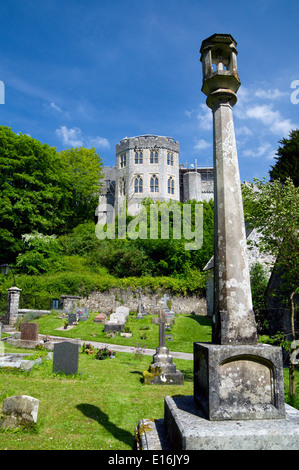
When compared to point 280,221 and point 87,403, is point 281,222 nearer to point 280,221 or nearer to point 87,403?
point 280,221

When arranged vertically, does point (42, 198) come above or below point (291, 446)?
above

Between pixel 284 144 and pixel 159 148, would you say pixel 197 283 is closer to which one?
pixel 284 144

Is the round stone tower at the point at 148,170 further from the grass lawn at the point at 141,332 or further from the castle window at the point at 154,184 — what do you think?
the grass lawn at the point at 141,332

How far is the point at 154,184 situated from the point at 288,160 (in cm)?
1994

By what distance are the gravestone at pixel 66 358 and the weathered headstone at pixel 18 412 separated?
4096 millimetres

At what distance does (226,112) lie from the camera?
4.01 metres

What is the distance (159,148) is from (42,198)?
Result: 67.2 feet

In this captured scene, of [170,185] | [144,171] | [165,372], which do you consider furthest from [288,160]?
[165,372]

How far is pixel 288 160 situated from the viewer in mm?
29922

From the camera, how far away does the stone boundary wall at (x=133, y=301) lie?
28422mm

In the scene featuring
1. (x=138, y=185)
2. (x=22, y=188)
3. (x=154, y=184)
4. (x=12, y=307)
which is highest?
(x=154, y=184)

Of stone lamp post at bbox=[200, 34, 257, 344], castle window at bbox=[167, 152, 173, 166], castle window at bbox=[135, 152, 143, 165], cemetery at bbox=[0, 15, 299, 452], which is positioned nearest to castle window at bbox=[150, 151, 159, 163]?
castle window at bbox=[135, 152, 143, 165]

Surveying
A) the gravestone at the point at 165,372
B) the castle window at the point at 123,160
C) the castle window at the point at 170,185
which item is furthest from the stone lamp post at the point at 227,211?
the castle window at the point at 123,160
